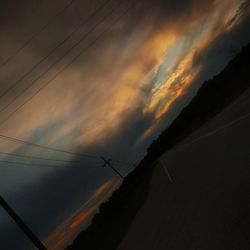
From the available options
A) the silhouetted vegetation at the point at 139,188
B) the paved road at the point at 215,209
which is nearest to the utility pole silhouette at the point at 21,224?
the silhouetted vegetation at the point at 139,188

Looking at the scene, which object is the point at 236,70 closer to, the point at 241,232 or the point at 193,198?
the point at 193,198

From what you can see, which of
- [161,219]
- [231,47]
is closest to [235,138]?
[161,219]

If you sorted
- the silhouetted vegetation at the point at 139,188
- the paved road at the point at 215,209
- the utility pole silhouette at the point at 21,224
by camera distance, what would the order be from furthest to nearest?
the silhouetted vegetation at the point at 139,188 → the utility pole silhouette at the point at 21,224 → the paved road at the point at 215,209

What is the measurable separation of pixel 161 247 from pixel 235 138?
5.36m

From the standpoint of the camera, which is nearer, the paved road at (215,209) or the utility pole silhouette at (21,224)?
the paved road at (215,209)

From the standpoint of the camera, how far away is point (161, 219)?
11.9m

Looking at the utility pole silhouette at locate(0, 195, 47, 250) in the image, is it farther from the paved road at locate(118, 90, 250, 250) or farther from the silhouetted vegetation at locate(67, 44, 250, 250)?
the paved road at locate(118, 90, 250, 250)

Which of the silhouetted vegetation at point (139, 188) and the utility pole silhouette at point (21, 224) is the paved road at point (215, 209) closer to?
the utility pole silhouette at point (21, 224)

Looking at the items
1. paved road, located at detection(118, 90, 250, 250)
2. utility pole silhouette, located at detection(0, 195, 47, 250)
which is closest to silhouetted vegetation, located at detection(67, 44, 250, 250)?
utility pole silhouette, located at detection(0, 195, 47, 250)

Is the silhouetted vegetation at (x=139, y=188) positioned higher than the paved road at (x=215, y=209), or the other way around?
the silhouetted vegetation at (x=139, y=188)

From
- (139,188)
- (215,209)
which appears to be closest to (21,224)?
(215,209)

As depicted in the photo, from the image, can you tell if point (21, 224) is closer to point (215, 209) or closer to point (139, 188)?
point (215, 209)

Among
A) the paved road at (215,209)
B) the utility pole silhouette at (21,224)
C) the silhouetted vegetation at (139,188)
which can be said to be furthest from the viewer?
the silhouetted vegetation at (139,188)

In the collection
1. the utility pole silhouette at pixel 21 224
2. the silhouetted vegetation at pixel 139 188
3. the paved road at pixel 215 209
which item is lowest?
the paved road at pixel 215 209
